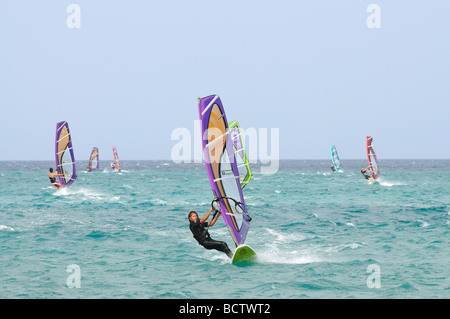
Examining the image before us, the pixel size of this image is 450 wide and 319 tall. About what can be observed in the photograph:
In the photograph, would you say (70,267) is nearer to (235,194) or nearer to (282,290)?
(235,194)

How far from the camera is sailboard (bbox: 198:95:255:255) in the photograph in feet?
39.7

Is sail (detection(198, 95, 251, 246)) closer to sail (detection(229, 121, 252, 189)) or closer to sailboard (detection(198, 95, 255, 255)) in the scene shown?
sailboard (detection(198, 95, 255, 255))

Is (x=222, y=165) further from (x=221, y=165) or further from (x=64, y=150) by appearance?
(x=64, y=150)

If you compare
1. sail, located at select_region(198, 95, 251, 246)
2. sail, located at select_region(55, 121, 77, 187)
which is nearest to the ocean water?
sail, located at select_region(198, 95, 251, 246)

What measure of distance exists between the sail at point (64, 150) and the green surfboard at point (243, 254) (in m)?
19.8

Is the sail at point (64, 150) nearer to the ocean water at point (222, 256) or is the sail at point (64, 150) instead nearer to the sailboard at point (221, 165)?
the ocean water at point (222, 256)

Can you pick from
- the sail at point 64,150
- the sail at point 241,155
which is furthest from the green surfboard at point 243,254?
the sail at point 64,150

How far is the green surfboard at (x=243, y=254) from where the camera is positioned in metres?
12.7

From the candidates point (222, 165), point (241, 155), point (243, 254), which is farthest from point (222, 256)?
point (241, 155)

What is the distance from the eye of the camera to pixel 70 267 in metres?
12.9

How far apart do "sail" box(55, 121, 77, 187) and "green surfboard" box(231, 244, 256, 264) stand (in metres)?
19.8

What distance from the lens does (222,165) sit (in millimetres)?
Answer: 12734
